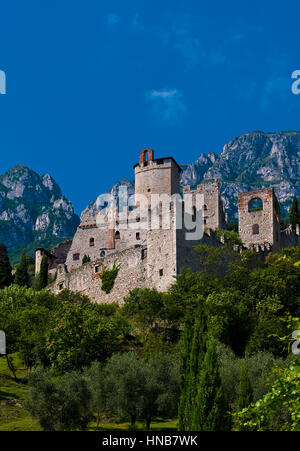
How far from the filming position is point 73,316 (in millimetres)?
42969

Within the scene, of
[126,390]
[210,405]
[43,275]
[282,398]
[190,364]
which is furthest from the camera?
[43,275]

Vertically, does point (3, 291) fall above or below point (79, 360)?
above

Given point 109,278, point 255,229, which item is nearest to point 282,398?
point 109,278

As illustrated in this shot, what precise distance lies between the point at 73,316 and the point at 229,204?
507 feet

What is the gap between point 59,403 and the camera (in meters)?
30.2

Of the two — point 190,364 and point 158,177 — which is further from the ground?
point 158,177

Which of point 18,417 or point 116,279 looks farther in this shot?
point 116,279

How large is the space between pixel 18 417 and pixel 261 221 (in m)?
41.4

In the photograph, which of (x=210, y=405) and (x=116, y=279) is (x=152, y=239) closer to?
(x=116, y=279)

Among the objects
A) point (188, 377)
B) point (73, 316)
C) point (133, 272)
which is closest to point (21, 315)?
point (73, 316)

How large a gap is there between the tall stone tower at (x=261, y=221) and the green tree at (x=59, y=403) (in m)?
37.7

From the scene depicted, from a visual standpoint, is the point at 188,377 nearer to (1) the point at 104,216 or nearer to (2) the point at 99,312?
(2) the point at 99,312

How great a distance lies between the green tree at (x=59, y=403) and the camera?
29.6 metres
